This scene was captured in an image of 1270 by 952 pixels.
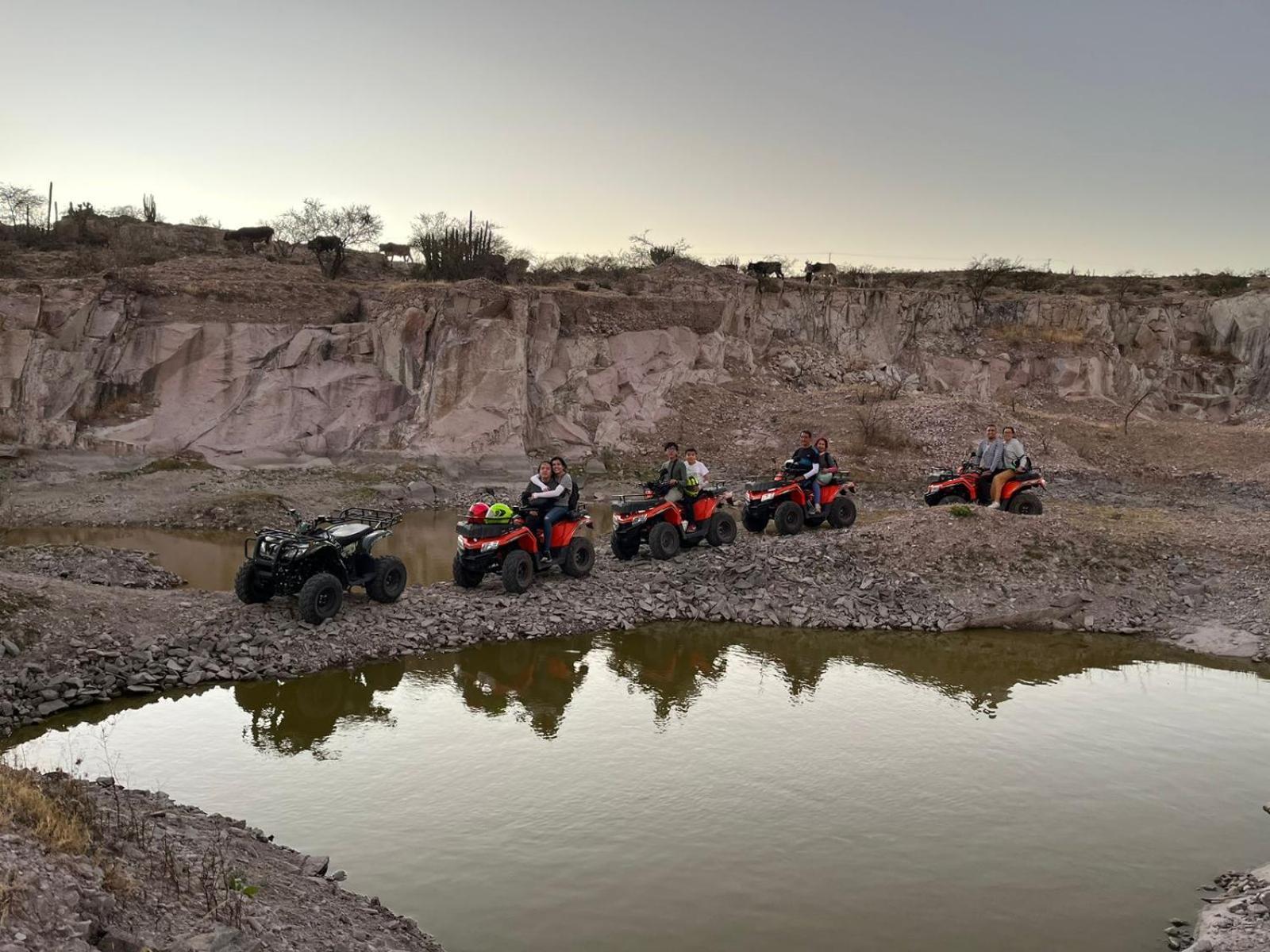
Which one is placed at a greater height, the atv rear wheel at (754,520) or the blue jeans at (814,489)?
the blue jeans at (814,489)

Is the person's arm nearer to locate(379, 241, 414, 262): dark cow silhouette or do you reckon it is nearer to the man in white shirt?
the man in white shirt

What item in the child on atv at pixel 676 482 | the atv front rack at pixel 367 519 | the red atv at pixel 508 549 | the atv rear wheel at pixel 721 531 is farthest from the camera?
the atv rear wheel at pixel 721 531

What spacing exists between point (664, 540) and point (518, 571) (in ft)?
8.91

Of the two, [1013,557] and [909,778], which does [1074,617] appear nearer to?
[1013,557]

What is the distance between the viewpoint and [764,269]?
37.8 meters

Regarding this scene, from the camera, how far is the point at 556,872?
638 centimetres

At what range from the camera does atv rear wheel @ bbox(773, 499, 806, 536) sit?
16.2 m

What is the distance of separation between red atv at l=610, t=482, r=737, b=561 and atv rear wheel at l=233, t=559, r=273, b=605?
5180 millimetres

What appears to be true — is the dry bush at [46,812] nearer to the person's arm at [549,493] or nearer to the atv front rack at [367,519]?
the atv front rack at [367,519]

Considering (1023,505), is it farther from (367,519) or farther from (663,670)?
(367,519)

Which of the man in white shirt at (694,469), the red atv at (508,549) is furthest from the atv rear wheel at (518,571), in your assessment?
the man in white shirt at (694,469)

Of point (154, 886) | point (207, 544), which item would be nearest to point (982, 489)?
point (207, 544)

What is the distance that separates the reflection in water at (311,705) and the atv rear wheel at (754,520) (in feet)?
24.7

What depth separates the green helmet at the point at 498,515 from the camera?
1249 centimetres
